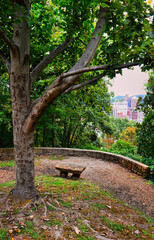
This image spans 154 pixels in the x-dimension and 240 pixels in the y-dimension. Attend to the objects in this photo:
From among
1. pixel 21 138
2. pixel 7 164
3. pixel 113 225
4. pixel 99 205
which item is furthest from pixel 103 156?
pixel 21 138

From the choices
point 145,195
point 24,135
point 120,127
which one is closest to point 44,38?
point 24,135

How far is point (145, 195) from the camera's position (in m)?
4.99

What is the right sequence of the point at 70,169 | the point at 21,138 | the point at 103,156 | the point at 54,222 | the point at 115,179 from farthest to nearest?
the point at 103,156, the point at 115,179, the point at 70,169, the point at 21,138, the point at 54,222

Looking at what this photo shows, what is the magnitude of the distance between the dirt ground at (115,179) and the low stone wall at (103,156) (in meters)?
0.24

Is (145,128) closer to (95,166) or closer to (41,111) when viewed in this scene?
(95,166)

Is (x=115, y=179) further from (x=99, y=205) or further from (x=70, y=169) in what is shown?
(x=99, y=205)

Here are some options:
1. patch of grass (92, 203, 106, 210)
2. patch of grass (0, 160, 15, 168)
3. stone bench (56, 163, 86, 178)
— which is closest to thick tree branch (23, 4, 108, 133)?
patch of grass (92, 203, 106, 210)

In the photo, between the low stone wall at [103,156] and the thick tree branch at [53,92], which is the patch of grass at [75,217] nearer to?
the thick tree branch at [53,92]

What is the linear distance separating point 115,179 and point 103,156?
8.84ft

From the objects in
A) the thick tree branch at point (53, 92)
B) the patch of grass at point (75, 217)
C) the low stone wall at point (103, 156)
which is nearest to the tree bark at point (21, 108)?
the thick tree branch at point (53, 92)

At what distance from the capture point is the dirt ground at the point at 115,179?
4.67 meters

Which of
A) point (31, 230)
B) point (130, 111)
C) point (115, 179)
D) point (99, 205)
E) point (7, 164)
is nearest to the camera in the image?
point (31, 230)

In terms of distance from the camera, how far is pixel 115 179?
19.8 ft

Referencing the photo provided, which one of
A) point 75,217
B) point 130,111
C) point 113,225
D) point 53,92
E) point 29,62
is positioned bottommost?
point 113,225
